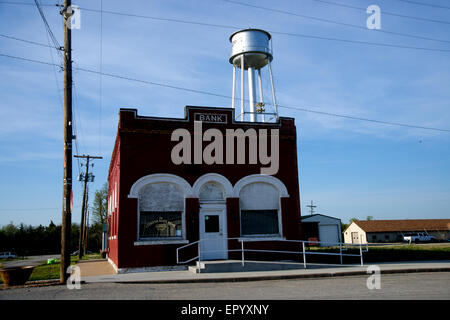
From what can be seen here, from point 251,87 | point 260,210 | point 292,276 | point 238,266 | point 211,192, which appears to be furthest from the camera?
point 251,87

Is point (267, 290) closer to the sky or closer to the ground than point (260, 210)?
closer to the ground

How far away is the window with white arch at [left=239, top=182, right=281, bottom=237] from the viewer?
1623 centimetres

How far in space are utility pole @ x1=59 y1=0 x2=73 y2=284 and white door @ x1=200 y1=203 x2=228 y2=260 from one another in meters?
5.29

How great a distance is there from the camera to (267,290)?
9992 mm

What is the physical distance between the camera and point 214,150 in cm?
1616

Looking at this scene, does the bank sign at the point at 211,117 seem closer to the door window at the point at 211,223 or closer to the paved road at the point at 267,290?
the door window at the point at 211,223

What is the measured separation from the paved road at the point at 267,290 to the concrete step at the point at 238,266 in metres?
2.22

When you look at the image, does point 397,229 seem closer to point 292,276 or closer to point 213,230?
point 213,230

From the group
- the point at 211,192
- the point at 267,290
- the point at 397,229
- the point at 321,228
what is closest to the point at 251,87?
the point at 211,192

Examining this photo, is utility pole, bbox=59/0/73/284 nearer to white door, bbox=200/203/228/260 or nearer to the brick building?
the brick building

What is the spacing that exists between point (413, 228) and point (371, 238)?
6.66 meters

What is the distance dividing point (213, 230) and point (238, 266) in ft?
7.28

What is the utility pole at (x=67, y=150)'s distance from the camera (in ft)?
40.6

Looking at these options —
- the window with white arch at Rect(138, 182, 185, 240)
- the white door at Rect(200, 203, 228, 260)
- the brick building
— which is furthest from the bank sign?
the white door at Rect(200, 203, 228, 260)
